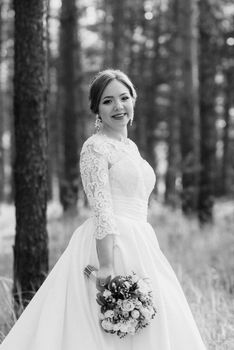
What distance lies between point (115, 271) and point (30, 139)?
2019 millimetres

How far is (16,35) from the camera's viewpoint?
198 inches

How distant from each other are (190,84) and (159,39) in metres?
9.30

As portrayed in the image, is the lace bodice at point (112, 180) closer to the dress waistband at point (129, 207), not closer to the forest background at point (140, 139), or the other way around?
the dress waistband at point (129, 207)

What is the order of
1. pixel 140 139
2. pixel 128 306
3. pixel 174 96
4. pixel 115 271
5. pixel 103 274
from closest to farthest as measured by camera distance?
pixel 128 306
pixel 103 274
pixel 115 271
pixel 174 96
pixel 140 139

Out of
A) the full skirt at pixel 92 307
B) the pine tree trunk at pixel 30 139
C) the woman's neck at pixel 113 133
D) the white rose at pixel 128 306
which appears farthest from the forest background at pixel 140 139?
the woman's neck at pixel 113 133

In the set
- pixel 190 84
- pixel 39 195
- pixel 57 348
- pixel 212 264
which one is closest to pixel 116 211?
pixel 57 348

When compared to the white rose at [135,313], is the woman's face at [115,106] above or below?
above

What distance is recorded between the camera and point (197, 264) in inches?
290

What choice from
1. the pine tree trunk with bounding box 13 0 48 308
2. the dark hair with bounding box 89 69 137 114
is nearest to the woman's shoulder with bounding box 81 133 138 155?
the dark hair with bounding box 89 69 137 114

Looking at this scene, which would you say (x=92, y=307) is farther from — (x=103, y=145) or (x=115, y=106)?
(x=115, y=106)

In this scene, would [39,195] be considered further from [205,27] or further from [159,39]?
[159,39]

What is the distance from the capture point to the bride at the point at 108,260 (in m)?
3.33

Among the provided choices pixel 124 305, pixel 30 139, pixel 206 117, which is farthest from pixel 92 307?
pixel 206 117

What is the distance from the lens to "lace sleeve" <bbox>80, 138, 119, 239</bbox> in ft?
10.9
